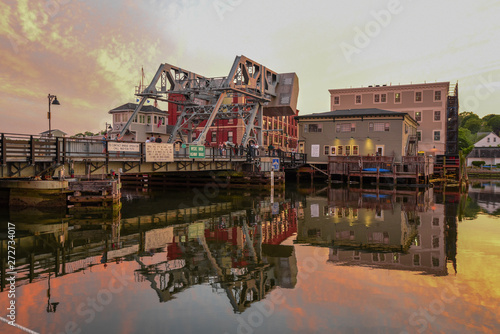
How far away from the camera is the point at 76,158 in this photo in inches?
820

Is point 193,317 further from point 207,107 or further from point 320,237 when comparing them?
point 207,107

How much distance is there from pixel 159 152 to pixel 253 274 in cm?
1769

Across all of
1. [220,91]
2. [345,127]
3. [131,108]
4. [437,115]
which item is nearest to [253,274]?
[220,91]

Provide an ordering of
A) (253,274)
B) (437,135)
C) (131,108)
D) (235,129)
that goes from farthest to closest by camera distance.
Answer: (235,129) < (437,135) < (131,108) < (253,274)

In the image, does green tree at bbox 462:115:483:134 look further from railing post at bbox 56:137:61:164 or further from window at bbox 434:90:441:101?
railing post at bbox 56:137:61:164

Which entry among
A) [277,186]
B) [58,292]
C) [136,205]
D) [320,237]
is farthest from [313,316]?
[277,186]

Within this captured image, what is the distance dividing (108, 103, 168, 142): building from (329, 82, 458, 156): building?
33564 mm

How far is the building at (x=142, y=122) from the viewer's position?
58625 mm

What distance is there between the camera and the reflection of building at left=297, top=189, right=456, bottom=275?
39.1ft

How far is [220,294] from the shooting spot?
8734 mm

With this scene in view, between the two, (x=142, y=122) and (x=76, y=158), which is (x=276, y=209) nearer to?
(x=76, y=158)

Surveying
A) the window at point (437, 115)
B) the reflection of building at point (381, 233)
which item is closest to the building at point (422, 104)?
the window at point (437, 115)

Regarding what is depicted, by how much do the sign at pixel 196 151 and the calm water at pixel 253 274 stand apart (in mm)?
10005

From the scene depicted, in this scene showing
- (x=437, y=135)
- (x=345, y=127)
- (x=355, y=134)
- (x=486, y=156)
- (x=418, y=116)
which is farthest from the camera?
(x=486, y=156)
